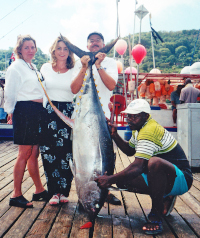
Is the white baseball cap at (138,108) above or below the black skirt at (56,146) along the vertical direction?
above

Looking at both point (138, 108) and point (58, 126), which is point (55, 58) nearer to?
point (58, 126)

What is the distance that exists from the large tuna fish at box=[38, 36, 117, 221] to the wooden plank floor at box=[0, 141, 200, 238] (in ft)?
0.77

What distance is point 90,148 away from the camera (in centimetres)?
176

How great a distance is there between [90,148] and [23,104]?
0.83 meters

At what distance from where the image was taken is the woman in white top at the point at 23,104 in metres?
2.12

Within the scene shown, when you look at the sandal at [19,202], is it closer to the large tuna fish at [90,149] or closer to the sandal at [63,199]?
the sandal at [63,199]

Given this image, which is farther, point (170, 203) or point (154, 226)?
point (170, 203)

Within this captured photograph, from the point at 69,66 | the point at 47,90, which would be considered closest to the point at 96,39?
the point at 69,66

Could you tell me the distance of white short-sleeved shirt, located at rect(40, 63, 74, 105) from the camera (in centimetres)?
215

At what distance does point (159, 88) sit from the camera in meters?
9.13

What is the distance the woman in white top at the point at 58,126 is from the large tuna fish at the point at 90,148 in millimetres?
277

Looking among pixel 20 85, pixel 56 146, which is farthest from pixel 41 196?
pixel 20 85

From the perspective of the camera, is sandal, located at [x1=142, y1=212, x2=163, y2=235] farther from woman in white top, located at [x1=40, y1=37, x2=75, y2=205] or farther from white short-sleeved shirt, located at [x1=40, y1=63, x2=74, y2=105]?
white short-sleeved shirt, located at [x1=40, y1=63, x2=74, y2=105]

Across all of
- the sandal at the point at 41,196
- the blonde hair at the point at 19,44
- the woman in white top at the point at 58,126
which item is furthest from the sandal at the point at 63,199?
the blonde hair at the point at 19,44
